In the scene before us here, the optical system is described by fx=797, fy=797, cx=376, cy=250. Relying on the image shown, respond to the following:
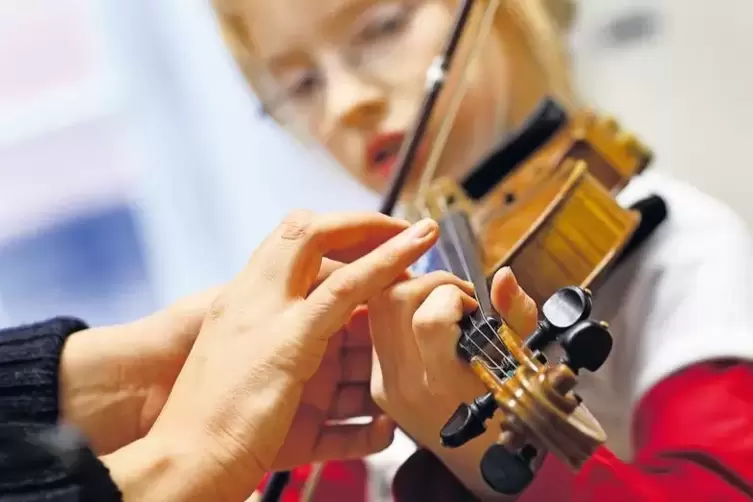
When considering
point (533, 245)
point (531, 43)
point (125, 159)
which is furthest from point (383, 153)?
point (125, 159)

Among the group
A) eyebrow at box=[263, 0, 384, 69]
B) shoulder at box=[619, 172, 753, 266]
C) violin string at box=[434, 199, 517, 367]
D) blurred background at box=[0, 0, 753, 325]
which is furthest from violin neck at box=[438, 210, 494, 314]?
blurred background at box=[0, 0, 753, 325]

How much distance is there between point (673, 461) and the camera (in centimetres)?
38

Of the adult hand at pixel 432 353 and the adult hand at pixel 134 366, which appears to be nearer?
the adult hand at pixel 432 353

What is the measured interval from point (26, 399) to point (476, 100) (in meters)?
0.38

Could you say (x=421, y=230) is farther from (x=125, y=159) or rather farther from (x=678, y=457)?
(x=125, y=159)

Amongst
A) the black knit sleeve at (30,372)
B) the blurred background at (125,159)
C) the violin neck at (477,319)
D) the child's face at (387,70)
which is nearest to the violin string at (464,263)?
the violin neck at (477,319)

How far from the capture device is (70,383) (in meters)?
0.46

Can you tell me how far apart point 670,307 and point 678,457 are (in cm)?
10

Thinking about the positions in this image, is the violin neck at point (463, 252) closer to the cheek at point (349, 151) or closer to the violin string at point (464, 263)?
the violin string at point (464, 263)

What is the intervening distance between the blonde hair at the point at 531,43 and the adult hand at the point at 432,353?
30 centimetres

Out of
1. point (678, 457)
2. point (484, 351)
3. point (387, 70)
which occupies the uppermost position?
point (387, 70)

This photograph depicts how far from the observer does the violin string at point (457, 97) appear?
0.61m

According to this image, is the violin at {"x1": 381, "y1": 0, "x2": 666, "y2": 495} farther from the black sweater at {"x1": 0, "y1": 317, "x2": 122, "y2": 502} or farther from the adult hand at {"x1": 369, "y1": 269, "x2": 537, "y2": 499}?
the black sweater at {"x1": 0, "y1": 317, "x2": 122, "y2": 502}

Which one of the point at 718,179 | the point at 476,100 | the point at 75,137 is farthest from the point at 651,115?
the point at 75,137
